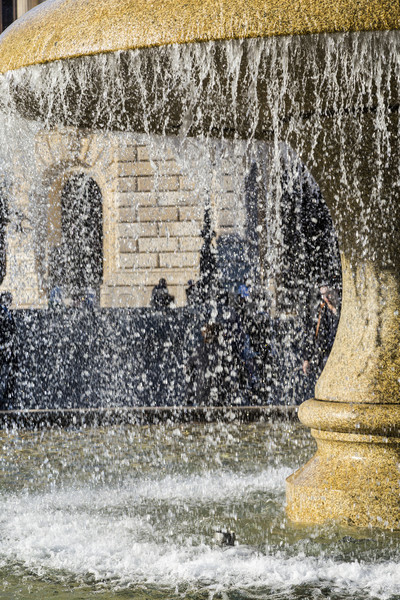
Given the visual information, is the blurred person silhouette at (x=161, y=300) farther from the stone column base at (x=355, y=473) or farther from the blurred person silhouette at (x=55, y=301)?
the stone column base at (x=355, y=473)

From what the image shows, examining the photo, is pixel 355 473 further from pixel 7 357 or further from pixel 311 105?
pixel 7 357

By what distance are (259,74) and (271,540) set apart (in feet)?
5.75

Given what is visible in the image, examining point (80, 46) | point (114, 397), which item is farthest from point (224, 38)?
point (114, 397)

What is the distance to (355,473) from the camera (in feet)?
11.8

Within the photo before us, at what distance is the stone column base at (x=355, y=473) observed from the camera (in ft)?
11.5

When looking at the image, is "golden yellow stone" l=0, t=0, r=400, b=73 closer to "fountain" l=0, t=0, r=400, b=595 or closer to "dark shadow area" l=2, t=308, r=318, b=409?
"fountain" l=0, t=0, r=400, b=595

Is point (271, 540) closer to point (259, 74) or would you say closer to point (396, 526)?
point (396, 526)

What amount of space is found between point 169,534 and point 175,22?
193 centimetres

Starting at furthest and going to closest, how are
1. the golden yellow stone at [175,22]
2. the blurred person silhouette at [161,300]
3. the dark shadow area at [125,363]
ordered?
the blurred person silhouette at [161,300] → the dark shadow area at [125,363] → the golden yellow stone at [175,22]

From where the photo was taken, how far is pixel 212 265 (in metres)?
17.0

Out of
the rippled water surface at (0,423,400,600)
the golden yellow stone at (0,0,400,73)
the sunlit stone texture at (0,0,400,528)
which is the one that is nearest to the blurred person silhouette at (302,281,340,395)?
the rippled water surface at (0,423,400,600)

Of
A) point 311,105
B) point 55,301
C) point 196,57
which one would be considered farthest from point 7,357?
point 196,57

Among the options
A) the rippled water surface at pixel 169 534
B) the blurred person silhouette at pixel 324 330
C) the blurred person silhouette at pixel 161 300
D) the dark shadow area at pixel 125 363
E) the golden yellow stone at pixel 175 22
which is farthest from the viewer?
the blurred person silhouette at pixel 161 300

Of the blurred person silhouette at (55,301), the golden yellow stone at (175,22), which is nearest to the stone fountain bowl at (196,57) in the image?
the golden yellow stone at (175,22)
